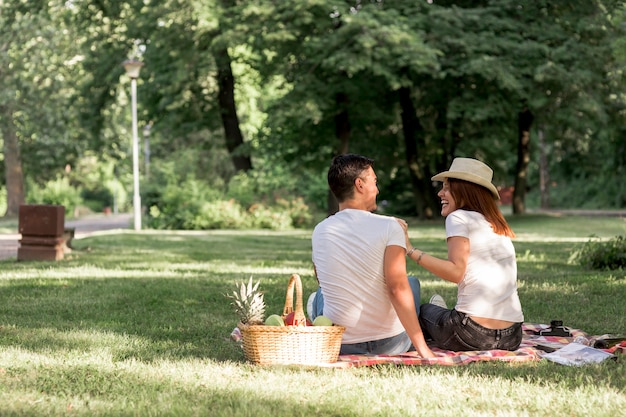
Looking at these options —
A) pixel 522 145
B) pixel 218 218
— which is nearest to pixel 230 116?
pixel 218 218

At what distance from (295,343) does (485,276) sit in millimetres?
1503

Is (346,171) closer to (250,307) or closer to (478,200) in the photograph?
(478,200)

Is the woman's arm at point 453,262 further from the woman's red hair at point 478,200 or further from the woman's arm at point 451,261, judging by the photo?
the woman's red hair at point 478,200

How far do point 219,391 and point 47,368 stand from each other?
1.41m

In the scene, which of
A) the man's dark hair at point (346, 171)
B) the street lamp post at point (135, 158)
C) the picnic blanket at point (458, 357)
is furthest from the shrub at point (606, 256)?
the street lamp post at point (135, 158)

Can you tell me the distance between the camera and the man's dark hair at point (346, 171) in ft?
21.4

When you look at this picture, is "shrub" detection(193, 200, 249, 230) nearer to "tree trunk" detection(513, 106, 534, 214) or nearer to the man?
"tree trunk" detection(513, 106, 534, 214)

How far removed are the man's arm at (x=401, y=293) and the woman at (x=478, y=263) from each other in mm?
350

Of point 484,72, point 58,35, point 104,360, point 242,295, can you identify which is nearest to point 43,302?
point 104,360

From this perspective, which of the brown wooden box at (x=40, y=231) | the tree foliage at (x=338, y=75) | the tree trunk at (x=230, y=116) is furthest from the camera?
the tree trunk at (x=230, y=116)

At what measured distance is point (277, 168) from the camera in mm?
40031

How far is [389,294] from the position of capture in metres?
6.58

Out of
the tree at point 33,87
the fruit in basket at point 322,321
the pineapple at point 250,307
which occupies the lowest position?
the fruit in basket at point 322,321

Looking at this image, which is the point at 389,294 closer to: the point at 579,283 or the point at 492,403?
the point at 492,403
